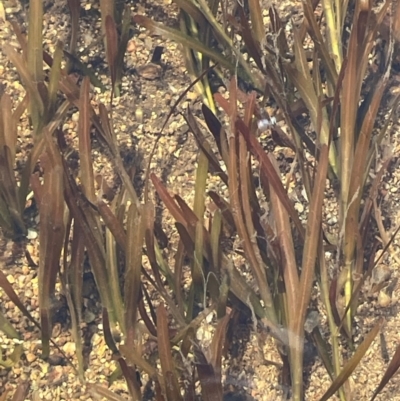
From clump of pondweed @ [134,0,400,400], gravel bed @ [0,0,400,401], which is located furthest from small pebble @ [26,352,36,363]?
clump of pondweed @ [134,0,400,400]

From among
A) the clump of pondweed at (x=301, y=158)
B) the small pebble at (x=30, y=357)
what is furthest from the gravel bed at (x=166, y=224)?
the clump of pondweed at (x=301, y=158)

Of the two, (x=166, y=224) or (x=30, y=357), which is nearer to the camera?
(x=30, y=357)

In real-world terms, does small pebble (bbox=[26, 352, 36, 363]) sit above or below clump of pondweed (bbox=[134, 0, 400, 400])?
below

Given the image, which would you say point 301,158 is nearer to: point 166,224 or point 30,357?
point 166,224

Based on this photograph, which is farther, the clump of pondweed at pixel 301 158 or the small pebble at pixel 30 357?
the small pebble at pixel 30 357

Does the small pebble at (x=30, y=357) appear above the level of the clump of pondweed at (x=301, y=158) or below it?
below

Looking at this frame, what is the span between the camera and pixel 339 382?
4.32 feet

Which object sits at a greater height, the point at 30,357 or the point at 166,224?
the point at 166,224

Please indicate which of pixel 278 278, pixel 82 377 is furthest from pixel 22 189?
pixel 278 278

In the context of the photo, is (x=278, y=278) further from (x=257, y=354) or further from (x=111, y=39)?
(x=111, y=39)

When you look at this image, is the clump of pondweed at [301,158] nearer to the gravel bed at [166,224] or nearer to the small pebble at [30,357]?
the gravel bed at [166,224]

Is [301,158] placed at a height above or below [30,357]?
above

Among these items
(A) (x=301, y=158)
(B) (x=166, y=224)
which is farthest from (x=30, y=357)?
(A) (x=301, y=158)

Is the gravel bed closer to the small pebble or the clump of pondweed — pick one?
the small pebble
